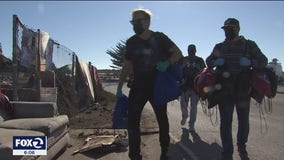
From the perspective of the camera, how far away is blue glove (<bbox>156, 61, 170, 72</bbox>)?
6624 mm

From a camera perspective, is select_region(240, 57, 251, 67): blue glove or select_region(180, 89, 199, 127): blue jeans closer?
select_region(240, 57, 251, 67): blue glove

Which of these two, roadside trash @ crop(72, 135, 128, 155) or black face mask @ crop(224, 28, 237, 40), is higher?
black face mask @ crop(224, 28, 237, 40)

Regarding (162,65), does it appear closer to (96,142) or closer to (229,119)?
(229,119)

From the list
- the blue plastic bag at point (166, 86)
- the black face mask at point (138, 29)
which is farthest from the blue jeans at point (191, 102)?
the black face mask at point (138, 29)

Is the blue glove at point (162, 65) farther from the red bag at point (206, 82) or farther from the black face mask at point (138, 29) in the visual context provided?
the red bag at point (206, 82)

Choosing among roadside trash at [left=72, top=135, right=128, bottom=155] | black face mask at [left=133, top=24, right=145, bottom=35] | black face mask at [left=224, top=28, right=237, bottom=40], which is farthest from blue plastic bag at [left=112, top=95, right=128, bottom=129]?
black face mask at [left=224, top=28, right=237, bottom=40]

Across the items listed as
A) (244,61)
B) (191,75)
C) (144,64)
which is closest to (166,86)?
(144,64)

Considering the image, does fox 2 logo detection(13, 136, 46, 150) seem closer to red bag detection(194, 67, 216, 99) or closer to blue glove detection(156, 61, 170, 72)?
blue glove detection(156, 61, 170, 72)

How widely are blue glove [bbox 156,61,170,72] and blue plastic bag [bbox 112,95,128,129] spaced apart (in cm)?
92

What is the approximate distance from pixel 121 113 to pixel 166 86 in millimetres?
1131

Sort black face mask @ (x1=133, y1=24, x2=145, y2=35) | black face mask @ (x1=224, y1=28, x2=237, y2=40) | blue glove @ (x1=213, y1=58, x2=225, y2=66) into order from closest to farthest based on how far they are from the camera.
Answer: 1. black face mask @ (x1=133, y1=24, x2=145, y2=35)
2. blue glove @ (x1=213, y1=58, x2=225, y2=66)
3. black face mask @ (x1=224, y1=28, x2=237, y2=40)

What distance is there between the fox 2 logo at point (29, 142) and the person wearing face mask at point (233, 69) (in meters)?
2.61

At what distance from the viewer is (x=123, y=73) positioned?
22.6 ft

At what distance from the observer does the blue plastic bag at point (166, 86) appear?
6.63 meters
